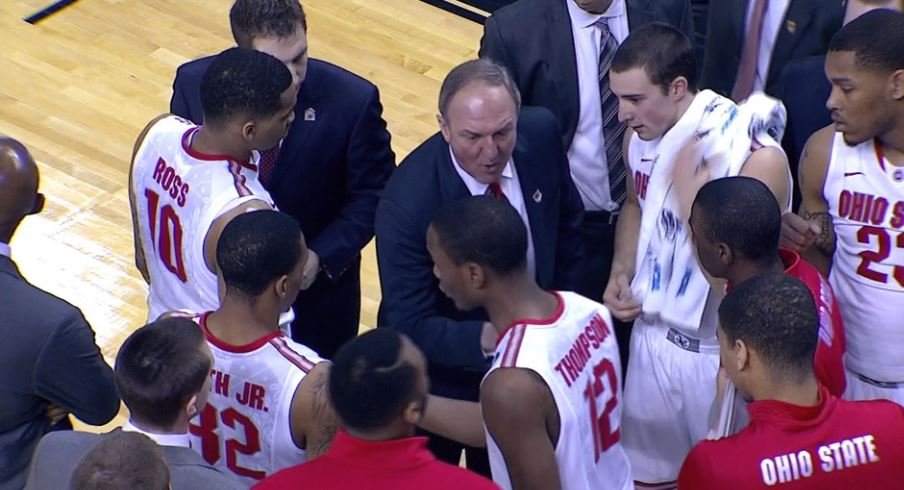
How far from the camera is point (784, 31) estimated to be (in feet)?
13.5

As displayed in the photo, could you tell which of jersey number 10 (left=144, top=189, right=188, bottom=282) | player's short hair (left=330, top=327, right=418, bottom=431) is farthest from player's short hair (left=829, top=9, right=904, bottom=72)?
jersey number 10 (left=144, top=189, right=188, bottom=282)

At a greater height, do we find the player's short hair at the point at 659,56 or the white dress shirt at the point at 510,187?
the player's short hair at the point at 659,56

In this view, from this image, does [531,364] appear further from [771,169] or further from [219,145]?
[219,145]

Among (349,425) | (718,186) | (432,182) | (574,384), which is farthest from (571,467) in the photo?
(432,182)

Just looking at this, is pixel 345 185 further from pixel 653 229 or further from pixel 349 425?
pixel 349 425

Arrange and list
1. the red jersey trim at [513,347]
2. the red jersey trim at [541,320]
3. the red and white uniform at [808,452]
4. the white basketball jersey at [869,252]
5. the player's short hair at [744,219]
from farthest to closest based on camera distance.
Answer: the white basketball jersey at [869,252]
the player's short hair at [744,219]
the red jersey trim at [541,320]
the red jersey trim at [513,347]
the red and white uniform at [808,452]

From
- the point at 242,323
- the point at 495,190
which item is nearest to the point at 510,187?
the point at 495,190

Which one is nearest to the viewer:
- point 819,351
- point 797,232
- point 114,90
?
point 819,351

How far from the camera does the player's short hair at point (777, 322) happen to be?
270 centimetres

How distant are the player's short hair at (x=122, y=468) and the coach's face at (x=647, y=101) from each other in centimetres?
170

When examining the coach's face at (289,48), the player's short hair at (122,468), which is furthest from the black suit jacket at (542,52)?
the player's short hair at (122,468)

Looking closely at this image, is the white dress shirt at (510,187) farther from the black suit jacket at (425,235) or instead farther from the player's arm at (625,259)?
the player's arm at (625,259)

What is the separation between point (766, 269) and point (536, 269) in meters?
0.76

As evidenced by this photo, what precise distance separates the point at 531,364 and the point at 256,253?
68cm
